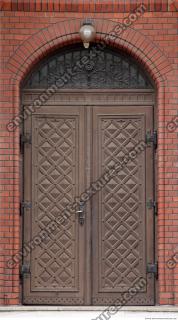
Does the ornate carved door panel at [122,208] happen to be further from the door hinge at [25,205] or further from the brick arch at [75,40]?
the door hinge at [25,205]

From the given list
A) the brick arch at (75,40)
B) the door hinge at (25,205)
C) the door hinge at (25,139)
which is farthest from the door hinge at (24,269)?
the brick arch at (75,40)

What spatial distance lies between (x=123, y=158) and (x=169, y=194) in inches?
27.3

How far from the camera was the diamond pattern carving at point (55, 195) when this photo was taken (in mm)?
9633

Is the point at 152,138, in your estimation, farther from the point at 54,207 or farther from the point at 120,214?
the point at 54,207

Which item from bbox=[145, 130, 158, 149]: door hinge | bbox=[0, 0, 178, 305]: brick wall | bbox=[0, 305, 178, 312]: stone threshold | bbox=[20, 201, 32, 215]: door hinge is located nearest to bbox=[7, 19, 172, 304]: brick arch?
bbox=[0, 0, 178, 305]: brick wall

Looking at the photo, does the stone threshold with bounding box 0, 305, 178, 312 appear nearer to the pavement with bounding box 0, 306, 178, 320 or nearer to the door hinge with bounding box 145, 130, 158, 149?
the pavement with bounding box 0, 306, 178, 320

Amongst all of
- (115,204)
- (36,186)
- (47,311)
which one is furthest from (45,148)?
(47,311)

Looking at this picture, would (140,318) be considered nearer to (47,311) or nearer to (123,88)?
(47,311)

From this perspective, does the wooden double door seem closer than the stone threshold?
No

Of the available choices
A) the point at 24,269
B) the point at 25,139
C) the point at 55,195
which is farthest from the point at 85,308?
the point at 25,139

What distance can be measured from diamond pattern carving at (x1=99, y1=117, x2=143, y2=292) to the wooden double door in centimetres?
1

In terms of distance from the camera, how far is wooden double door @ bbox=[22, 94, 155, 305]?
379 inches

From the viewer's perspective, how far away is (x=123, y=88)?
9.79m

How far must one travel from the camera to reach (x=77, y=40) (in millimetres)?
9633
